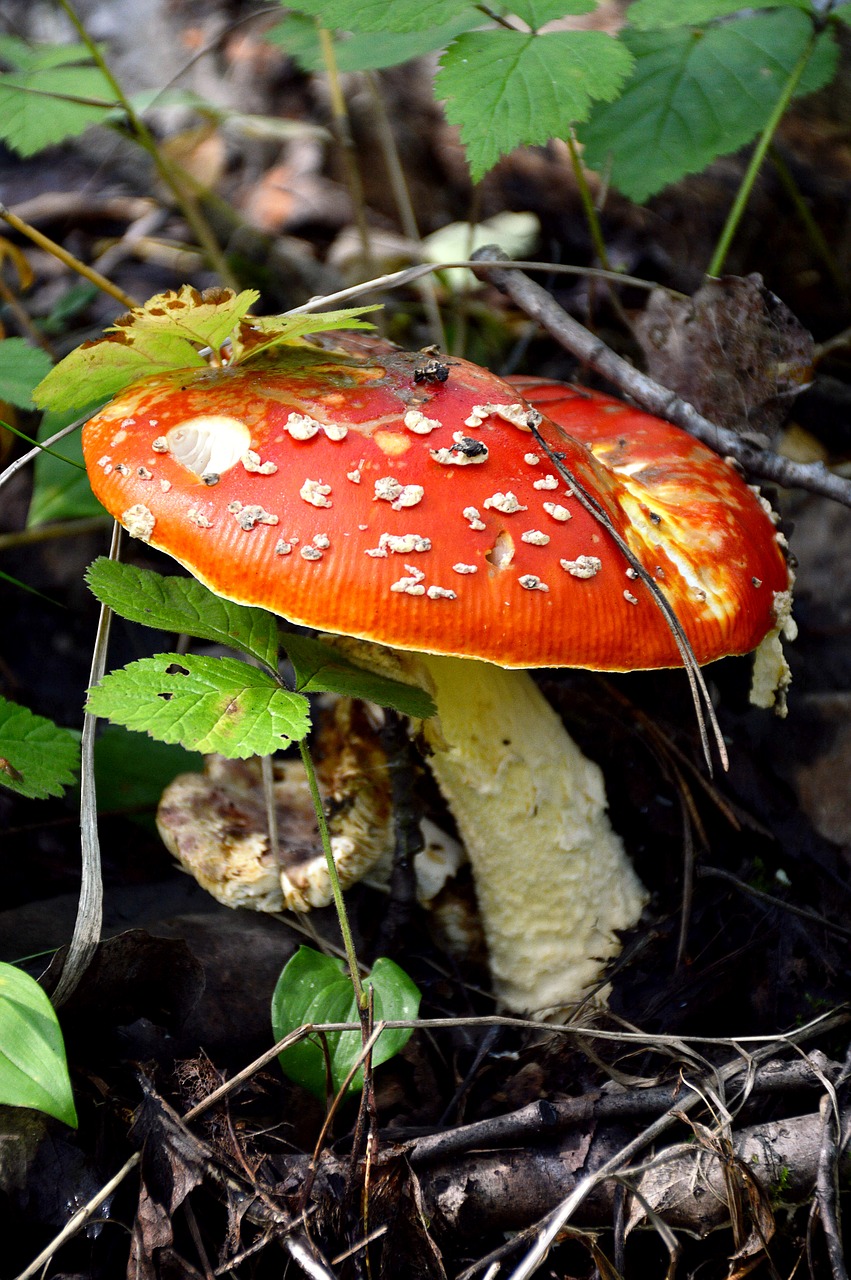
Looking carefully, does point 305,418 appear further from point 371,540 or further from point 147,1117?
point 147,1117

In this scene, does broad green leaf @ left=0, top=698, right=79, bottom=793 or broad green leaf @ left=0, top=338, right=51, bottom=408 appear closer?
broad green leaf @ left=0, top=698, right=79, bottom=793

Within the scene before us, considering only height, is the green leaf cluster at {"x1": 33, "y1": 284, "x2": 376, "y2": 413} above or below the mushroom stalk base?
above

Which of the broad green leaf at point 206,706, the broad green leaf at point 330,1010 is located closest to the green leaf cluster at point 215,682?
the broad green leaf at point 206,706

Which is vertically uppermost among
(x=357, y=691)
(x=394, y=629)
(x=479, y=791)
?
(x=394, y=629)

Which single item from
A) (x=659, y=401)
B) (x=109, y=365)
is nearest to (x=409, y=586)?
(x=109, y=365)

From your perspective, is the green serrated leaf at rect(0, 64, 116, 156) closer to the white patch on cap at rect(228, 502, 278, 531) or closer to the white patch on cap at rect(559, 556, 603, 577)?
the white patch on cap at rect(228, 502, 278, 531)

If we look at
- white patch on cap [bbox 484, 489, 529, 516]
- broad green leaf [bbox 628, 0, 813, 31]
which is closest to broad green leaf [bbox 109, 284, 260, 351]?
white patch on cap [bbox 484, 489, 529, 516]

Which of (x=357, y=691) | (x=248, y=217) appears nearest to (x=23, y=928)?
(x=357, y=691)

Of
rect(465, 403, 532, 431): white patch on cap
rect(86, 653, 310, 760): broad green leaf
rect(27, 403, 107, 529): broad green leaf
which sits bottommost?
rect(27, 403, 107, 529): broad green leaf
